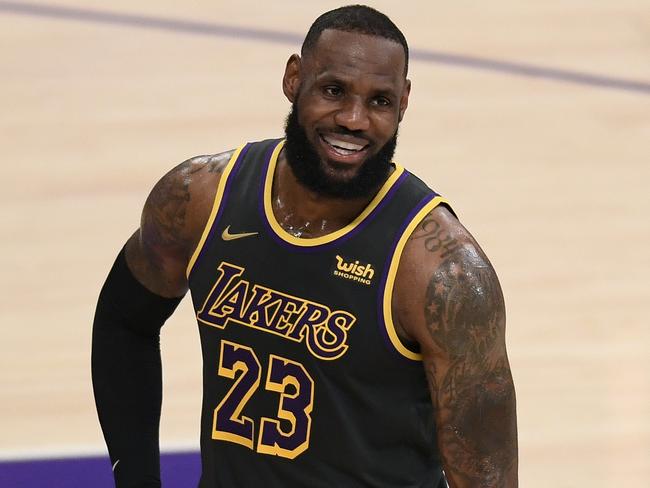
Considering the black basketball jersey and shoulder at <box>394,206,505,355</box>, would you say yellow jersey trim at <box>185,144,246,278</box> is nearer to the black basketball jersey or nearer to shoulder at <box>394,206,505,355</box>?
the black basketball jersey

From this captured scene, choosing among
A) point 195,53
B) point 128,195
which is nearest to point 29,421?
point 128,195

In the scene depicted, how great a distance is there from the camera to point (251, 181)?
297 centimetres

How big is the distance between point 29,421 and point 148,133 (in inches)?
72.7

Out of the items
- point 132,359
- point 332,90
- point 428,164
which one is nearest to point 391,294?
point 332,90

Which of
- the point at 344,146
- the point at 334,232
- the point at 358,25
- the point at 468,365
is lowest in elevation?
the point at 468,365

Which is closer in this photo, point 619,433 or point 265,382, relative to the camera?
point 265,382

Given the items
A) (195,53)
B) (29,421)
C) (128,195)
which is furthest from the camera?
(195,53)

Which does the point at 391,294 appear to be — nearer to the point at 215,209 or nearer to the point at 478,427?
the point at 478,427

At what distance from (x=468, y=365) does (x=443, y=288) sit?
15 centimetres

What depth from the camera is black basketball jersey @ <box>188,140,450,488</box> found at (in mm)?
2750

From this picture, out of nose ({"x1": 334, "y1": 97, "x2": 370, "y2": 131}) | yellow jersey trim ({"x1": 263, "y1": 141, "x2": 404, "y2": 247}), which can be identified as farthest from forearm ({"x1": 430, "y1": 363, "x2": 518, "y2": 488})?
nose ({"x1": 334, "y1": 97, "x2": 370, "y2": 131})

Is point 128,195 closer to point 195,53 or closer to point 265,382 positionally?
point 195,53

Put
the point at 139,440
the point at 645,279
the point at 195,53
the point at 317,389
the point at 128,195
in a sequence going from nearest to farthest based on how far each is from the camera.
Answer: the point at 317,389 < the point at 139,440 < the point at 645,279 < the point at 128,195 < the point at 195,53

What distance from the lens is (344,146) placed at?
273cm
